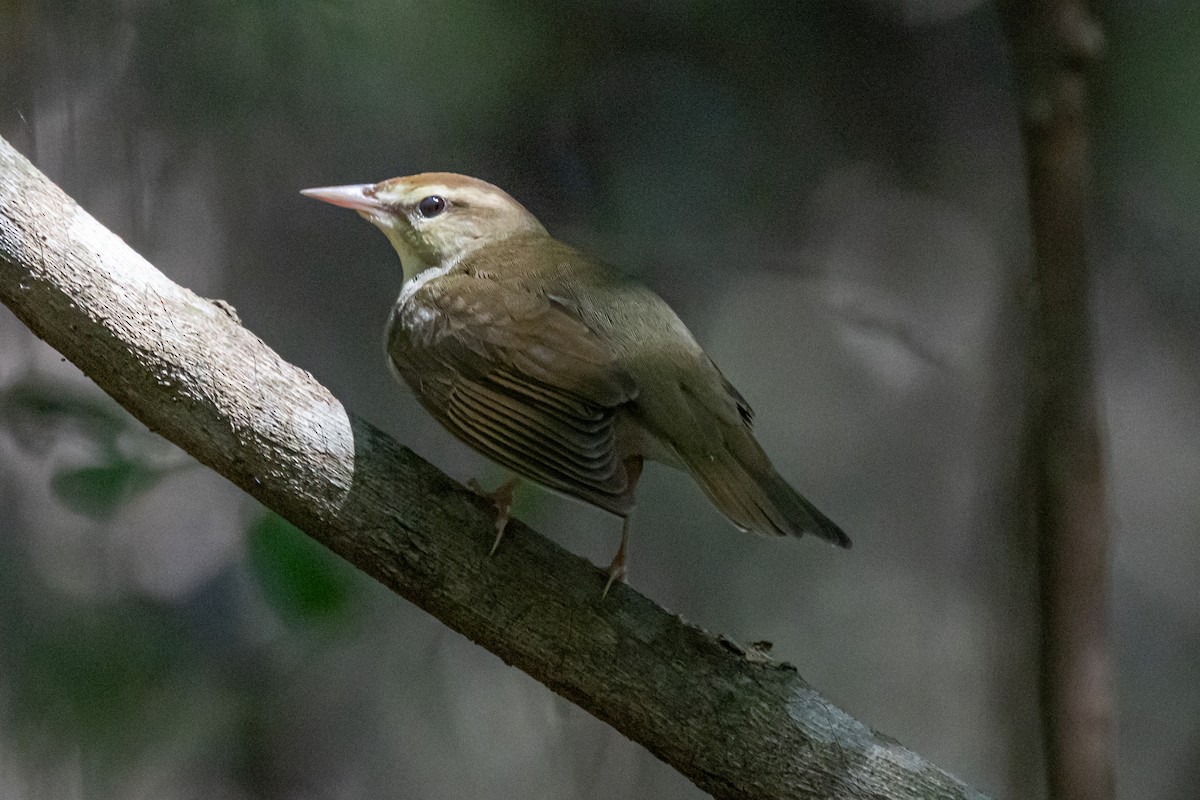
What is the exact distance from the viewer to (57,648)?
2404 mm

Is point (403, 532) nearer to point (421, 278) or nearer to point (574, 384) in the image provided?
point (574, 384)

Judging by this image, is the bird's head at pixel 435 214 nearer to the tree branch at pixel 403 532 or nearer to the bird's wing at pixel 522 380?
the bird's wing at pixel 522 380

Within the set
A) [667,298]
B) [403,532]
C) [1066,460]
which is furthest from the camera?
[667,298]

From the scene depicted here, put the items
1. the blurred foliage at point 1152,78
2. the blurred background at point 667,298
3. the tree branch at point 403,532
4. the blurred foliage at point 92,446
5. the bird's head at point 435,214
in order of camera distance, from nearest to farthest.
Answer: the tree branch at point 403,532
the blurred foliage at point 1152,78
the blurred foliage at point 92,446
the bird's head at point 435,214
the blurred background at point 667,298

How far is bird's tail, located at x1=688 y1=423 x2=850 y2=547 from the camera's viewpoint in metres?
1.61

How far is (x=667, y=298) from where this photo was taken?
104 inches

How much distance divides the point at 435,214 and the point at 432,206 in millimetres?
17

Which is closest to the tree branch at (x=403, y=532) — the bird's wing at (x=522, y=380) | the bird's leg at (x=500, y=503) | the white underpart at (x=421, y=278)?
the bird's leg at (x=500, y=503)

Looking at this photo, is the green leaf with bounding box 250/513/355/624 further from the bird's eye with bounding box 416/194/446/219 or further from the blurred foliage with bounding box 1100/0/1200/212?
the blurred foliage with bounding box 1100/0/1200/212

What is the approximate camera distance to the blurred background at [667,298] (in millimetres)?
2244

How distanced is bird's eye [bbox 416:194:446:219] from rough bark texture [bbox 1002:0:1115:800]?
40.8 inches

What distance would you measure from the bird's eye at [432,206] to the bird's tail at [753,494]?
2.36 feet

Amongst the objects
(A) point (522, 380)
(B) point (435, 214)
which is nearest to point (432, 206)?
(B) point (435, 214)

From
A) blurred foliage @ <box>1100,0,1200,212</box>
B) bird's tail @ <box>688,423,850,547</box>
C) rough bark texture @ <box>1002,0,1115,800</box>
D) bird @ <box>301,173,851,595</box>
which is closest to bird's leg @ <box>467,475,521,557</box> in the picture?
bird @ <box>301,173,851,595</box>
